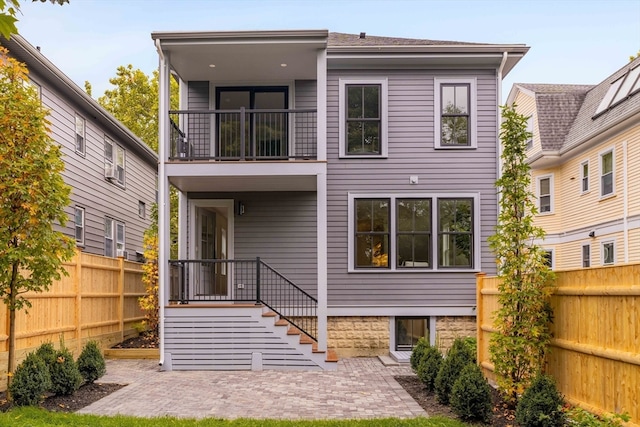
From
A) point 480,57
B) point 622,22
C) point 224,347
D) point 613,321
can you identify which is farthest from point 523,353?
point 622,22

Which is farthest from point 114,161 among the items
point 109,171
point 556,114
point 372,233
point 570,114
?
point 570,114

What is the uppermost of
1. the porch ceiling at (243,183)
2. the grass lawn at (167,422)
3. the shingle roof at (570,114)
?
the shingle roof at (570,114)

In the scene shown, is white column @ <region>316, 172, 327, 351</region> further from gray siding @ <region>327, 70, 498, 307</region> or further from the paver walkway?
gray siding @ <region>327, 70, 498, 307</region>

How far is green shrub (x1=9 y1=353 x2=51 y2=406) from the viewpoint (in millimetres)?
7453

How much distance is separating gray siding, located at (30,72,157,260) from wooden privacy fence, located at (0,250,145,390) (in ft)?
7.21

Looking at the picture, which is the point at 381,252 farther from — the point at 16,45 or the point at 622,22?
the point at 622,22

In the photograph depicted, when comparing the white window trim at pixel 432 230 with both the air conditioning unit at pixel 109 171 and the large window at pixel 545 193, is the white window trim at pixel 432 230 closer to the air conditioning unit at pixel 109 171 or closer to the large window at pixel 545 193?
the air conditioning unit at pixel 109 171

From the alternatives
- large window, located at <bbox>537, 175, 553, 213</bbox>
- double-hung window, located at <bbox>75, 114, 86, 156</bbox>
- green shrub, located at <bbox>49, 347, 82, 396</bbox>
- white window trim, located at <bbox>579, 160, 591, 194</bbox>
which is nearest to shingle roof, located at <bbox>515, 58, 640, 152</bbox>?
white window trim, located at <bbox>579, 160, 591, 194</bbox>

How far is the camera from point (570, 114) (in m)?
22.3

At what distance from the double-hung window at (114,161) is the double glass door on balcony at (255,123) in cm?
598

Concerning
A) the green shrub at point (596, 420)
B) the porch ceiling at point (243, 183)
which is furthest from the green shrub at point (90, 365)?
the green shrub at point (596, 420)

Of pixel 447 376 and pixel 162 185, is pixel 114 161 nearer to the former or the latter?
pixel 162 185

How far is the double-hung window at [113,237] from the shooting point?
18219mm

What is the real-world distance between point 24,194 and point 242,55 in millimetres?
5821
